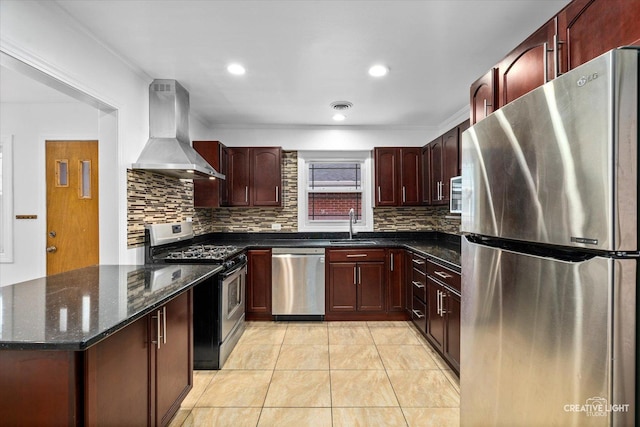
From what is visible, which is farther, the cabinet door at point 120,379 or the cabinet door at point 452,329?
the cabinet door at point 452,329

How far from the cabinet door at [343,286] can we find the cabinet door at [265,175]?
1160 millimetres

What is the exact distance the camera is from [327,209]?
453cm

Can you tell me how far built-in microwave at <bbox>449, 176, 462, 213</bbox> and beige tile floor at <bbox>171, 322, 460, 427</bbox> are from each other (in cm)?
139

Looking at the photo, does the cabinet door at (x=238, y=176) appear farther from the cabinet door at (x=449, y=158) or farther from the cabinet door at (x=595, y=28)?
the cabinet door at (x=595, y=28)

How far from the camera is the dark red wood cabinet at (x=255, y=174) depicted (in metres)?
4.09

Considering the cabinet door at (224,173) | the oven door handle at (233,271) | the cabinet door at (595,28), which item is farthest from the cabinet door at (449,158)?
the cabinet door at (224,173)

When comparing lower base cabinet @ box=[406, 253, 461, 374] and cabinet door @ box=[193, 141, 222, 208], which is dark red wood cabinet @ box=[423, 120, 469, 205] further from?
cabinet door @ box=[193, 141, 222, 208]

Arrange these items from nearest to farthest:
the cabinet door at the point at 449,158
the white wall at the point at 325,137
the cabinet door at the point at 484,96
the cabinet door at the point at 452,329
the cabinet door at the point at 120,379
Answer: the cabinet door at the point at 120,379 → the cabinet door at the point at 484,96 → the cabinet door at the point at 452,329 → the cabinet door at the point at 449,158 → the white wall at the point at 325,137

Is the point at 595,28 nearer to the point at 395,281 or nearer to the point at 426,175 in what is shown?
the point at 426,175

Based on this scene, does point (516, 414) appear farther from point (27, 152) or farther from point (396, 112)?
point (27, 152)

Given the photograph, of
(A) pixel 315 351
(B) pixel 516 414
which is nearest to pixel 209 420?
(A) pixel 315 351

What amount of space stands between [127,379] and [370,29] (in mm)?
2389

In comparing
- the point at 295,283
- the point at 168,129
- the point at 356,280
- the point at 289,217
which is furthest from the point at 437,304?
the point at 168,129

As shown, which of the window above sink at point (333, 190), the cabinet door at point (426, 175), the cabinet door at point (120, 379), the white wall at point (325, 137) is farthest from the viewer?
the window above sink at point (333, 190)
